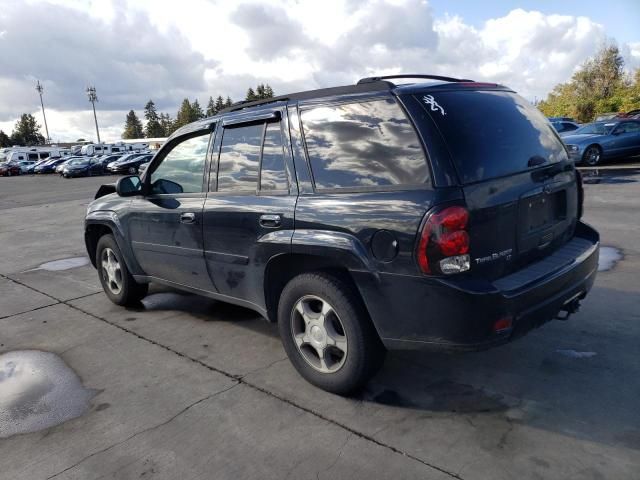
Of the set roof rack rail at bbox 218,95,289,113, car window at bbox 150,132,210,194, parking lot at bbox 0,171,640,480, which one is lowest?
parking lot at bbox 0,171,640,480

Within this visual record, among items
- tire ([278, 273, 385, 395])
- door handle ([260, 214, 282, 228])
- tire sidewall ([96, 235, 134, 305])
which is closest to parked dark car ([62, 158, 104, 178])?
tire sidewall ([96, 235, 134, 305])

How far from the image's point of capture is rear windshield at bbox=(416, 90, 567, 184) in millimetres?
2775

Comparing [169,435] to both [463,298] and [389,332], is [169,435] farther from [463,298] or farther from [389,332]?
[463,298]

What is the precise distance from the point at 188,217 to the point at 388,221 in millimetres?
1938

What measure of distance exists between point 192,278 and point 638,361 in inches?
131

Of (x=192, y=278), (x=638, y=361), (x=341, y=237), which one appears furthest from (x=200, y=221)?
(x=638, y=361)

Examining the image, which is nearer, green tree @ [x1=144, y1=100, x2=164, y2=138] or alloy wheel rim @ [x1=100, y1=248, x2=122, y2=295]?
alloy wheel rim @ [x1=100, y1=248, x2=122, y2=295]

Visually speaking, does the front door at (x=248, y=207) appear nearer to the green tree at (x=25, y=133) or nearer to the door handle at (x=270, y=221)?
the door handle at (x=270, y=221)

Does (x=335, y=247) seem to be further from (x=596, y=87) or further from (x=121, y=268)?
(x=596, y=87)

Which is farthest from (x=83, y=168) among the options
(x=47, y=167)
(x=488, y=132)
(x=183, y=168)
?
(x=488, y=132)

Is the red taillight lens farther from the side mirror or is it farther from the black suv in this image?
the side mirror

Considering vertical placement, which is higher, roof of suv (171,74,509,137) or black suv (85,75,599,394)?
roof of suv (171,74,509,137)

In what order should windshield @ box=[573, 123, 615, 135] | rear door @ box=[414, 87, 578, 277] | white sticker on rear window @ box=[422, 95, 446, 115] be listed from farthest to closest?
windshield @ box=[573, 123, 615, 135] < white sticker on rear window @ box=[422, 95, 446, 115] < rear door @ box=[414, 87, 578, 277]

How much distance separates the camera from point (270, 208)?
11.1 ft
